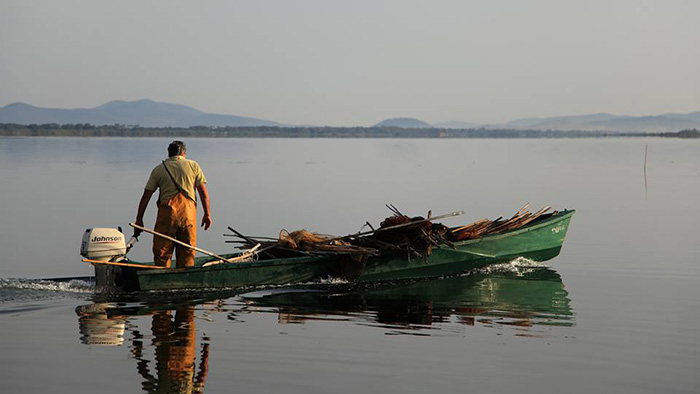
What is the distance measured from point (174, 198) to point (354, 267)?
10.6 feet

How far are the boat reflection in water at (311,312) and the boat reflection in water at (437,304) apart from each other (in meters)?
0.01

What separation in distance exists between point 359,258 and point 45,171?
35.3m

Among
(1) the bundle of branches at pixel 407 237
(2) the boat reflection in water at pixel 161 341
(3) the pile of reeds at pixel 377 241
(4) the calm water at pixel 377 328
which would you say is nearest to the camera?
(2) the boat reflection in water at pixel 161 341

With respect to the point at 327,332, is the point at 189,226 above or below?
above

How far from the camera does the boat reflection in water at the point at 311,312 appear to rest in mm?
10242

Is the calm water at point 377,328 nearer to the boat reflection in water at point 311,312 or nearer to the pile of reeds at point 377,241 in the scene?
the boat reflection in water at point 311,312

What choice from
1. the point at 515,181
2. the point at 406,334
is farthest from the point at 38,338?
the point at 515,181

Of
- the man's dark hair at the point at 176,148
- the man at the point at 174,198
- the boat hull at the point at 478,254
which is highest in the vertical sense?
the man's dark hair at the point at 176,148

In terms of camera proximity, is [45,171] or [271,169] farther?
[271,169]

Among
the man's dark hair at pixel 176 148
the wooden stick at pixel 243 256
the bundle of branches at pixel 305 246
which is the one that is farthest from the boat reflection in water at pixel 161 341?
the bundle of branches at pixel 305 246

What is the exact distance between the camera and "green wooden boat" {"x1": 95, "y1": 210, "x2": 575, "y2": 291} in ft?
43.4

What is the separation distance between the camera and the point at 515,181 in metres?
43.7

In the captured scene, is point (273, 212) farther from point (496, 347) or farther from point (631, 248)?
point (496, 347)

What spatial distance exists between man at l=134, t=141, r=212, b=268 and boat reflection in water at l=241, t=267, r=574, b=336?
141 centimetres
